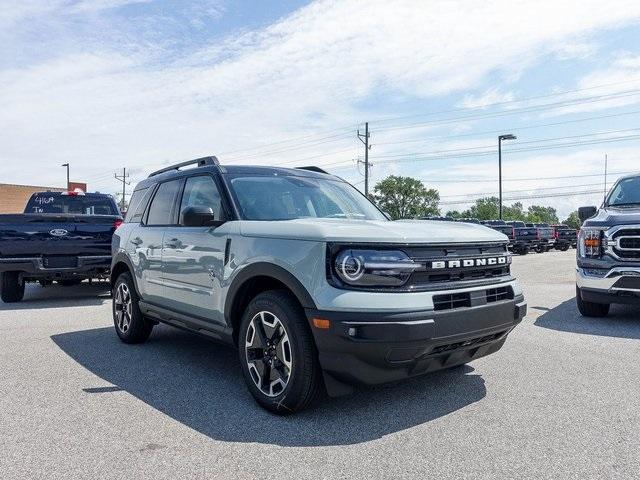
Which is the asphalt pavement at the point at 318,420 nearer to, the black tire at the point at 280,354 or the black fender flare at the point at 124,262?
the black tire at the point at 280,354

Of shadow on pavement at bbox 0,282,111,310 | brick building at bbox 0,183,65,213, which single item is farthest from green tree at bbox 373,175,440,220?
shadow on pavement at bbox 0,282,111,310

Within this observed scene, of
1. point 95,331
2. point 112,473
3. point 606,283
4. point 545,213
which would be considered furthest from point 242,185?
point 545,213

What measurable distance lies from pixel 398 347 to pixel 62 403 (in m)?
2.54

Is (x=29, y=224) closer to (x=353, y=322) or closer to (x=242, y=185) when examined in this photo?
(x=242, y=185)

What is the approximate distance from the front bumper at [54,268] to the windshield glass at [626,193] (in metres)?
8.02

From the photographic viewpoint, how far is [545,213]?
165 metres

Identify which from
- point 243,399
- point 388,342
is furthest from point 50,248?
point 388,342

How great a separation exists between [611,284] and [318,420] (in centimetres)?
483

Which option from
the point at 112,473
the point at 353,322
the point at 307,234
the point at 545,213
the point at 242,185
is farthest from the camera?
the point at 545,213

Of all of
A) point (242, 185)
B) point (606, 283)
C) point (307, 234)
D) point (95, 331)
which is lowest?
point (95, 331)

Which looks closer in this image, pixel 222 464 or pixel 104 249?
pixel 222 464

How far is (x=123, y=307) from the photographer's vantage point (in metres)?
6.12

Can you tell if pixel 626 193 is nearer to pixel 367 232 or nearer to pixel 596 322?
pixel 596 322

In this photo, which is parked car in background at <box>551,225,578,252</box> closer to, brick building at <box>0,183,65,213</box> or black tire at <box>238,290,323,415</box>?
black tire at <box>238,290,323,415</box>
